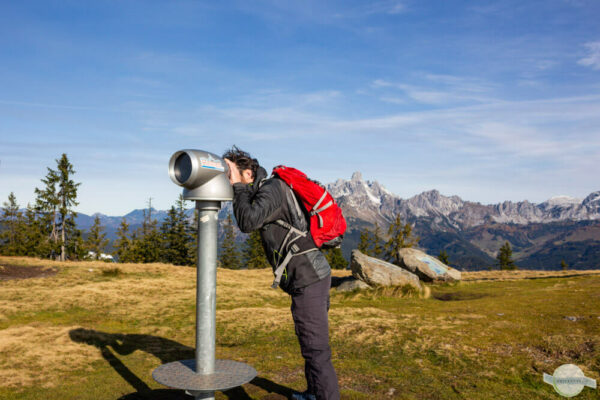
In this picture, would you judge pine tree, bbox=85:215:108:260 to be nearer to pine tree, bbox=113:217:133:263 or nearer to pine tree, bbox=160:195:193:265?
pine tree, bbox=113:217:133:263

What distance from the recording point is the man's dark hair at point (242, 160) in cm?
439

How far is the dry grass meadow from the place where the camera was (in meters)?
5.95

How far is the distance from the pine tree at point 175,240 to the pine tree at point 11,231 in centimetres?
1949

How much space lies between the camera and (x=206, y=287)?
375cm

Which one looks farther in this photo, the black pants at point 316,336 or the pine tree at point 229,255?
the pine tree at point 229,255

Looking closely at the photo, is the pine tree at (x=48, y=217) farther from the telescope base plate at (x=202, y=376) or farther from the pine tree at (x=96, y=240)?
the telescope base plate at (x=202, y=376)

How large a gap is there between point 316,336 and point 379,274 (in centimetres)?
1203

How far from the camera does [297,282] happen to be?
4352 mm

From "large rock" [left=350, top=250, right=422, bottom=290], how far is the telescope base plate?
12.1 metres

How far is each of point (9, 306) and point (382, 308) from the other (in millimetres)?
10246

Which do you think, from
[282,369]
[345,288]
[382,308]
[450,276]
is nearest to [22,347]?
[282,369]

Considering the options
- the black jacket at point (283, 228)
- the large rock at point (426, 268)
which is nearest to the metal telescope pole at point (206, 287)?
the black jacket at point (283, 228)

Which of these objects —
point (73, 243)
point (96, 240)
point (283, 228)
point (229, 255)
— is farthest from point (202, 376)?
point (229, 255)

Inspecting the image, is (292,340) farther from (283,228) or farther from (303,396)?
(283,228)
